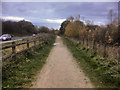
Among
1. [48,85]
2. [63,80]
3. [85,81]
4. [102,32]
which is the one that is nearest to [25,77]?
[48,85]

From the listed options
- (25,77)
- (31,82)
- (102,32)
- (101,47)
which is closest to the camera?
(31,82)

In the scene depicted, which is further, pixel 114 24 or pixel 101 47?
pixel 114 24

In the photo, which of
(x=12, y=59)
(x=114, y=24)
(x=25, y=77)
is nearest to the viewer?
(x=25, y=77)

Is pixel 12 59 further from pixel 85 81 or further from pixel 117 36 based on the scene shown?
pixel 117 36

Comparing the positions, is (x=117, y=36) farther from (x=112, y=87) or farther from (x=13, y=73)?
(x=13, y=73)

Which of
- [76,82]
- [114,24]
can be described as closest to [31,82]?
[76,82]

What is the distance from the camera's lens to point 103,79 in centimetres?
396

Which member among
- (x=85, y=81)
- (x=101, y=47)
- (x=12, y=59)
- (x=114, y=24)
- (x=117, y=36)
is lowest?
(x=85, y=81)

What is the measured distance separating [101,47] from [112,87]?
4.15 m

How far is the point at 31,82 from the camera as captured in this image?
3.74 meters

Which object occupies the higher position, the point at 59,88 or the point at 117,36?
the point at 117,36

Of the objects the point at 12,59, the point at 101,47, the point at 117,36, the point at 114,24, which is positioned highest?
the point at 114,24

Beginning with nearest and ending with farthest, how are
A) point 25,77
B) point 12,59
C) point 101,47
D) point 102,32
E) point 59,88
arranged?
1. point 59,88
2. point 25,77
3. point 12,59
4. point 101,47
5. point 102,32

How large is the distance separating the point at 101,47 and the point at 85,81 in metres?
3.98
